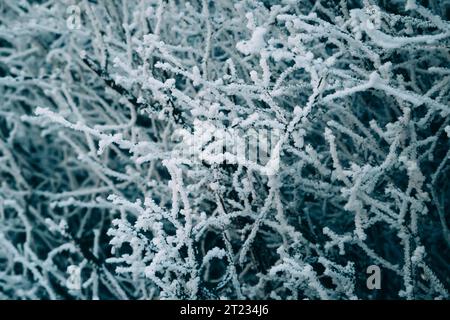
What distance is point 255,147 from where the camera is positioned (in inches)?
86.8

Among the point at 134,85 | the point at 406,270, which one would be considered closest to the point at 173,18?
the point at 134,85

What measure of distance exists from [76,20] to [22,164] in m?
1.70

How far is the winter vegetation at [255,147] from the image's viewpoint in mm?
1851

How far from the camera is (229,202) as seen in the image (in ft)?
7.44

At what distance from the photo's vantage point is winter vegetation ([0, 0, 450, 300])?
72.9 inches

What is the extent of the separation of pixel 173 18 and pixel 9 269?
2.67 meters

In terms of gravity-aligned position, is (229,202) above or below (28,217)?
below

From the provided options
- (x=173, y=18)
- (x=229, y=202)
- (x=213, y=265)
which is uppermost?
(x=173, y=18)

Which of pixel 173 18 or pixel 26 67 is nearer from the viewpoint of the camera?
pixel 173 18
